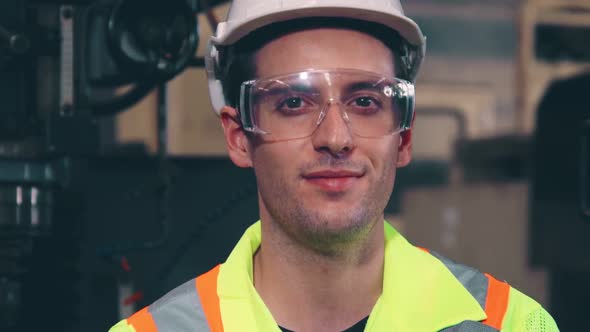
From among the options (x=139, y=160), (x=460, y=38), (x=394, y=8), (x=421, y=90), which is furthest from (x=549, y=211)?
(x=460, y=38)

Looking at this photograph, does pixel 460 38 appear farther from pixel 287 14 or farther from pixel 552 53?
pixel 287 14

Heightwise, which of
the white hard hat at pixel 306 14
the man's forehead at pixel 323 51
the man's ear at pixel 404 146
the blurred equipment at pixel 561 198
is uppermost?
the white hard hat at pixel 306 14

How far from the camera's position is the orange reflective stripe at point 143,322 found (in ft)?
6.27

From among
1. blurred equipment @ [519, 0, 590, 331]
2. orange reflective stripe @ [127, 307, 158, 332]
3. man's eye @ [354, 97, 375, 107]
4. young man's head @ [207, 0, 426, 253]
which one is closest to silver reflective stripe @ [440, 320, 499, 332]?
young man's head @ [207, 0, 426, 253]

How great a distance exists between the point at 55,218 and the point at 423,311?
1.18m

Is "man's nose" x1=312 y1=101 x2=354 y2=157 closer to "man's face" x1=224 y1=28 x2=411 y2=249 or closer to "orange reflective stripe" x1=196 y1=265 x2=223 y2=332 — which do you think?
"man's face" x1=224 y1=28 x2=411 y2=249

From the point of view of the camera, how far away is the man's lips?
1.78m

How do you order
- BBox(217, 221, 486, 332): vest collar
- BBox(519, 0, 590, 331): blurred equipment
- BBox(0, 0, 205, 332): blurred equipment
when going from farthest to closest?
BBox(519, 0, 590, 331): blurred equipment → BBox(0, 0, 205, 332): blurred equipment → BBox(217, 221, 486, 332): vest collar

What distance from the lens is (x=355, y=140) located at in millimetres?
1816

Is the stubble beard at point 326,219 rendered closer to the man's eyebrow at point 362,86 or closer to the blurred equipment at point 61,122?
the man's eyebrow at point 362,86

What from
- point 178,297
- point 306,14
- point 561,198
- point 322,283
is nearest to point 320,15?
point 306,14

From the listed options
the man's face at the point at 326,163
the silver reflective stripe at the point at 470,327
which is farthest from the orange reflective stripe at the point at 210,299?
the silver reflective stripe at the point at 470,327

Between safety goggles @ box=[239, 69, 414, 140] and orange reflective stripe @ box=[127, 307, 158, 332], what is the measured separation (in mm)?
449

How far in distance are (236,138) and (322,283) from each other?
1.24ft
